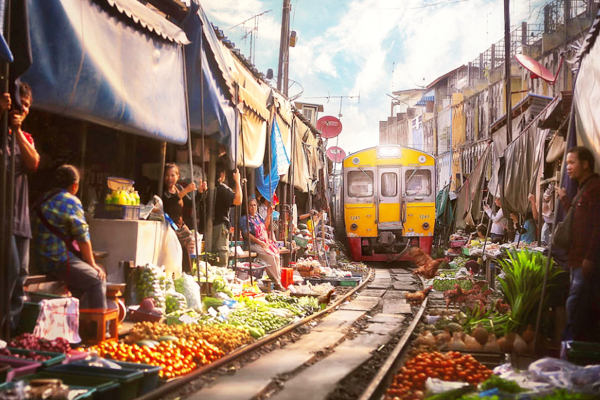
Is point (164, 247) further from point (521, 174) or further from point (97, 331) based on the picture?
point (521, 174)

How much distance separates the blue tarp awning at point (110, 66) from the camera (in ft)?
15.5

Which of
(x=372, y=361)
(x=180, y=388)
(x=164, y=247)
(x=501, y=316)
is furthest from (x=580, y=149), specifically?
(x=164, y=247)

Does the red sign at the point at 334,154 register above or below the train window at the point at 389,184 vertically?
above

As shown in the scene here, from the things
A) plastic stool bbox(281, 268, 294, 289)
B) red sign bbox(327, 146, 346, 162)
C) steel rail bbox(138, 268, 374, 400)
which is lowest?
steel rail bbox(138, 268, 374, 400)

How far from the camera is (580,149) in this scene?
5.51m

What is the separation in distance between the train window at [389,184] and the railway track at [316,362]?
8870 mm

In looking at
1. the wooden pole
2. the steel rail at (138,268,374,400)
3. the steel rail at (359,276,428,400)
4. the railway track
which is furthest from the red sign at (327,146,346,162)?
the steel rail at (359,276,428,400)

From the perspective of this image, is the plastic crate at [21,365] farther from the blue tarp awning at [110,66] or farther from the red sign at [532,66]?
the red sign at [532,66]

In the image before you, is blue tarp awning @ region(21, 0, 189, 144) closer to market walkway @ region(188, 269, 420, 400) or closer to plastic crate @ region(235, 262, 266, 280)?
market walkway @ region(188, 269, 420, 400)

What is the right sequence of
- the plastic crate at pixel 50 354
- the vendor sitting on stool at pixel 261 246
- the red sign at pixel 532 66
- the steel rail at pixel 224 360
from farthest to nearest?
the red sign at pixel 532 66, the vendor sitting on stool at pixel 261 246, the steel rail at pixel 224 360, the plastic crate at pixel 50 354

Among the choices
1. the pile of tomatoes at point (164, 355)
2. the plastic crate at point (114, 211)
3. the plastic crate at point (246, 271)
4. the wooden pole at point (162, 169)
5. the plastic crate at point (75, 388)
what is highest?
the wooden pole at point (162, 169)

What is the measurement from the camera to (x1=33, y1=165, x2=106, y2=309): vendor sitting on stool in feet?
16.6

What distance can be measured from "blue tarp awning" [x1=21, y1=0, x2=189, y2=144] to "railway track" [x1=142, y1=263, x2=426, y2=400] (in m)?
2.44

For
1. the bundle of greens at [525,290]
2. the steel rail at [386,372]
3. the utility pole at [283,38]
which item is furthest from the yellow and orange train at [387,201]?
the bundle of greens at [525,290]
